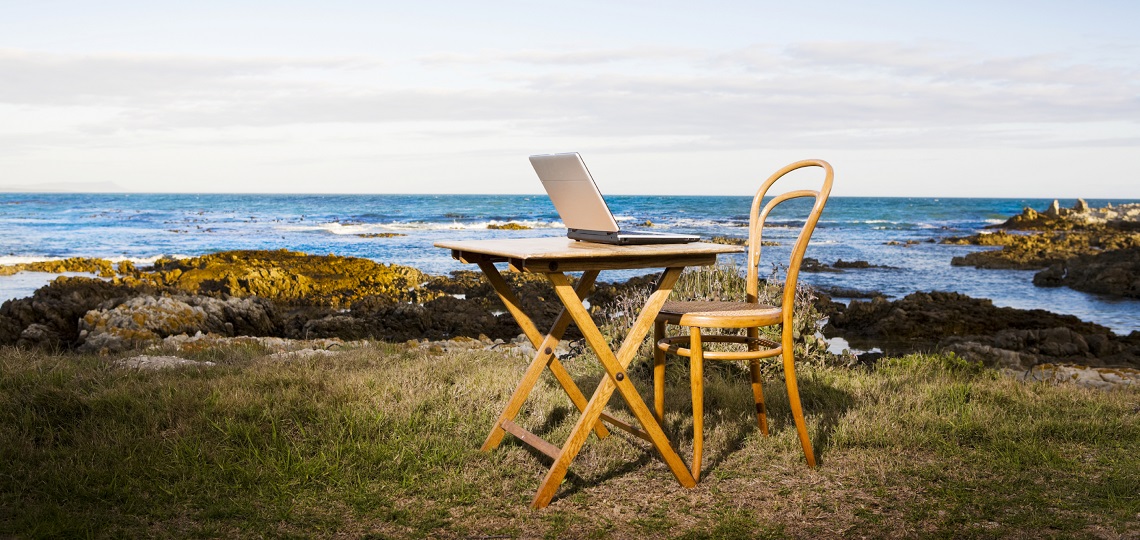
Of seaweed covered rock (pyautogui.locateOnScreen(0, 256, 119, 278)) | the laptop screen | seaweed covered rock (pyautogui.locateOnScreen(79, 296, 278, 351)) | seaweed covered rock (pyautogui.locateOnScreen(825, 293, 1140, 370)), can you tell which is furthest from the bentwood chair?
seaweed covered rock (pyautogui.locateOnScreen(0, 256, 119, 278))

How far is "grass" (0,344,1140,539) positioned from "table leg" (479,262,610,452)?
16 cm

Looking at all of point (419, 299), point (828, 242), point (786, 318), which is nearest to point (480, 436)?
point (786, 318)

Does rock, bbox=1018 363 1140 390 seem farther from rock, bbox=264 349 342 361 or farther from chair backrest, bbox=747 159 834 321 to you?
rock, bbox=264 349 342 361

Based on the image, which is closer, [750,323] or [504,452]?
[750,323]

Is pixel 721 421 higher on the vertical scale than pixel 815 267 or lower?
higher

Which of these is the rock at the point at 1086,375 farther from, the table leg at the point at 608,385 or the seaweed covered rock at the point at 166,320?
the seaweed covered rock at the point at 166,320

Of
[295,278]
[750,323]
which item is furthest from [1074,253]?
[750,323]

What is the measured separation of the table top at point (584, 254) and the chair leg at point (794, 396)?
547 millimetres

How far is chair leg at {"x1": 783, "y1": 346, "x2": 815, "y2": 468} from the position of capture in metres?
3.67

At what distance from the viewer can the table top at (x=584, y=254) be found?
10.00 ft

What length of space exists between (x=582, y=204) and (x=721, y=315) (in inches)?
28.5

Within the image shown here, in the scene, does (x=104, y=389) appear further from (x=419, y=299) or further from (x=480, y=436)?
(x=419, y=299)

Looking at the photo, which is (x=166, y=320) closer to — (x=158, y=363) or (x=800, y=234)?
(x=158, y=363)

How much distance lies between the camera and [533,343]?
3764 mm
